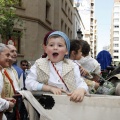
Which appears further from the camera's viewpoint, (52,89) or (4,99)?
(4,99)

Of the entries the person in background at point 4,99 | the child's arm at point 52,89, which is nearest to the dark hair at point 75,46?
the person in background at point 4,99

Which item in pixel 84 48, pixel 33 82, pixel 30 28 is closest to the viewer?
pixel 33 82

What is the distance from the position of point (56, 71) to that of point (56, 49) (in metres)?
0.20

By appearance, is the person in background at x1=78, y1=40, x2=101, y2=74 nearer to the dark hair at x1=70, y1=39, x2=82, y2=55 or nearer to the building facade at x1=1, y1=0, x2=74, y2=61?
the dark hair at x1=70, y1=39, x2=82, y2=55

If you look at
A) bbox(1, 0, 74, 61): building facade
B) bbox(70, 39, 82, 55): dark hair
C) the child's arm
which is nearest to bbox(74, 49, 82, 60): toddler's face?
bbox(70, 39, 82, 55): dark hair

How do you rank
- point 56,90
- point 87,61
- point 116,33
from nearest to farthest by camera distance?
point 56,90 < point 87,61 < point 116,33

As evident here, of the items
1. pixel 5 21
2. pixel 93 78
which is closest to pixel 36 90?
pixel 93 78

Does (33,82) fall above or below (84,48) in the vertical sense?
below

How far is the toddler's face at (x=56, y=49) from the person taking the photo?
9.77 feet

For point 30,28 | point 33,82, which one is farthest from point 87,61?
point 30,28

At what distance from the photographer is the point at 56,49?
2977 millimetres

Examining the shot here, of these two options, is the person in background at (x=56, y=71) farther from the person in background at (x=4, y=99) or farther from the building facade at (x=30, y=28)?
the building facade at (x=30, y=28)

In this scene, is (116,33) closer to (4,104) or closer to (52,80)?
(4,104)

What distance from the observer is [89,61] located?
4.66 meters
